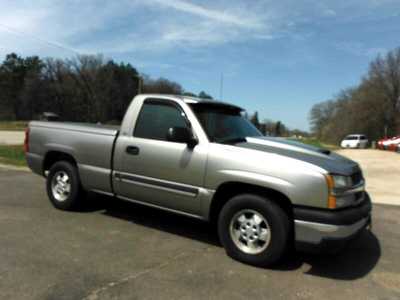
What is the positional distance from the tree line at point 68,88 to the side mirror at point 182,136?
74.7 meters

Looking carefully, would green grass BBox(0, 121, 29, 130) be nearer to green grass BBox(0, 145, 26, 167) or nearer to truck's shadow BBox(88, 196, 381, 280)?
green grass BBox(0, 145, 26, 167)

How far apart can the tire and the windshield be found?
238cm

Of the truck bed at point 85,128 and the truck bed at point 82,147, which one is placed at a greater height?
the truck bed at point 85,128

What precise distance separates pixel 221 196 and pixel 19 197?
4466 mm

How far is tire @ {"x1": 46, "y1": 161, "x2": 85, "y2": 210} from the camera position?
18.3 feet

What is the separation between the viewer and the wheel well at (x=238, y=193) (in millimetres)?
3877

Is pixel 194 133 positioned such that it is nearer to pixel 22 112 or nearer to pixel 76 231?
pixel 76 231

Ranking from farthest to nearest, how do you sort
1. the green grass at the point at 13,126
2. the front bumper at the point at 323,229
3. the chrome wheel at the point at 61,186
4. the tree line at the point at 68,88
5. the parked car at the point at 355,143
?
the tree line at the point at 68,88 → the green grass at the point at 13,126 → the parked car at the point at 355,143 → the chrome wheel at the point at 61,186 → the front bumper at the point at 323,229

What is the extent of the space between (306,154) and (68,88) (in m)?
84.6

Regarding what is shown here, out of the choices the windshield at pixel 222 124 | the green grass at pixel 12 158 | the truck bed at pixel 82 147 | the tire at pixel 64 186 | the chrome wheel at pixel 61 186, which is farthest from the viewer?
the green grass at pixel 12 158

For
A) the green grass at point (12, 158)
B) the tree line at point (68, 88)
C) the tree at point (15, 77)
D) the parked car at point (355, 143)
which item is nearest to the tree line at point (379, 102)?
the parked car at point (355, 143)

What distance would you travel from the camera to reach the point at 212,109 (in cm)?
484

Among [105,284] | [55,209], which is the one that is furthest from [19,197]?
[105,284]

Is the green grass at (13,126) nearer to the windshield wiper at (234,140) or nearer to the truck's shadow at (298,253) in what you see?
the truck's shadow at (298,253)
